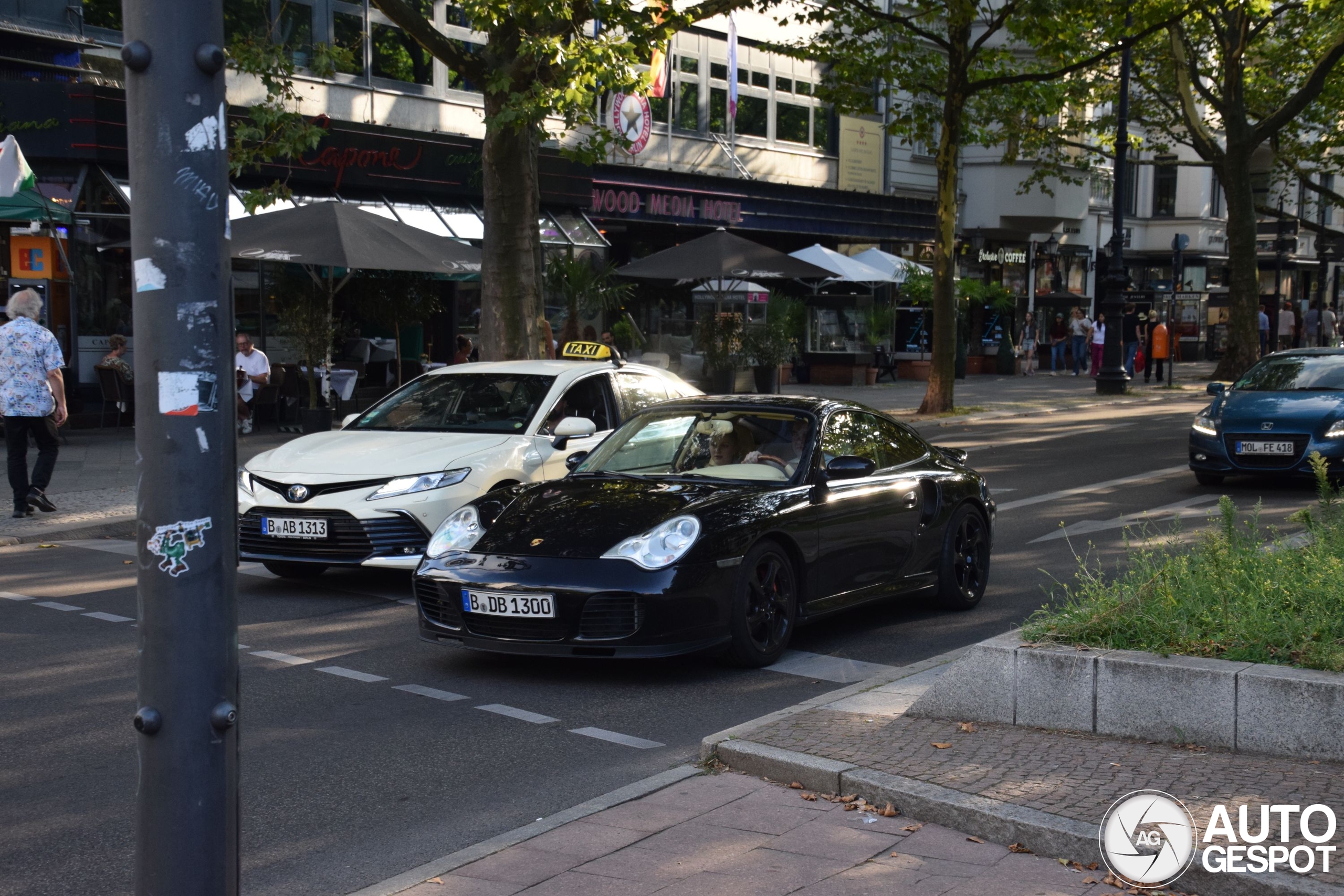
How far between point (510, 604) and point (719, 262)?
16.8m

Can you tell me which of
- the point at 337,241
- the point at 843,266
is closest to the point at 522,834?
the point at 337,241

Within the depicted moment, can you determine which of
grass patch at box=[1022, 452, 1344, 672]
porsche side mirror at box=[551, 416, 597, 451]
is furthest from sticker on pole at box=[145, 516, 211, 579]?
porsche side mirror at box=[551, 416, 597, 451]

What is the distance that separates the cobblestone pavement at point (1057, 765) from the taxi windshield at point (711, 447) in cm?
235

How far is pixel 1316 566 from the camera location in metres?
6.20

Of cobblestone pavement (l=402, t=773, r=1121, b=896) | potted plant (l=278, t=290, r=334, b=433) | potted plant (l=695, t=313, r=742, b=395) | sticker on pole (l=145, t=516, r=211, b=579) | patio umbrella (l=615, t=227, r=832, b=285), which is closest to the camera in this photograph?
sticker on pole (l=145, t=516, r=211, b=579)

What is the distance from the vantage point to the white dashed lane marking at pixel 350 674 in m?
7.24

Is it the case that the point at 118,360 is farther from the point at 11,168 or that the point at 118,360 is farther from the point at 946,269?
the point at 946,269

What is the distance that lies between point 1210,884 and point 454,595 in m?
4.10

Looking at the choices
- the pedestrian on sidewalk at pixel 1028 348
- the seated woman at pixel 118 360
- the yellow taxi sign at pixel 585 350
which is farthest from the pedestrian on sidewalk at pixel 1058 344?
the seated woman at pixel 118 360

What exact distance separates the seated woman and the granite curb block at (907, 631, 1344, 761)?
50.0 feet

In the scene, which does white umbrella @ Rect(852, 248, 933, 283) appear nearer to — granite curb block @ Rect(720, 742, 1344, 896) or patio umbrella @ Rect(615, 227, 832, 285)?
patio umbrella @ Rect(615, 227, 832, 285)

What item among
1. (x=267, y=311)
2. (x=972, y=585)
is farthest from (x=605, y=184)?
(x=972, y=585)

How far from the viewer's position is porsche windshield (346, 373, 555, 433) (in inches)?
408

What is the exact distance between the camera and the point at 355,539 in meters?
9.17
